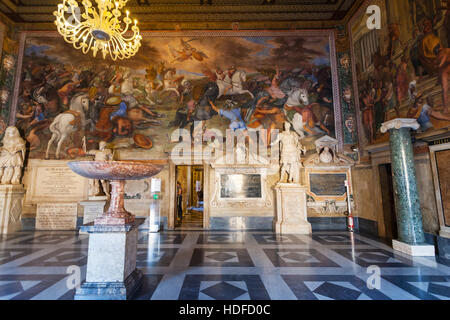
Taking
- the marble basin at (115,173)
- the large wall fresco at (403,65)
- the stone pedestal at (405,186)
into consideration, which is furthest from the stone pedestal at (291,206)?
the marble basin at (115,173)

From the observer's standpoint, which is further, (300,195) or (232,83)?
(232,83)

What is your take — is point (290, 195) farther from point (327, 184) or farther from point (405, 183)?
point (405, 183)

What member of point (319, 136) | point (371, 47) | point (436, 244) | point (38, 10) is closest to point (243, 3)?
point (371, 47)

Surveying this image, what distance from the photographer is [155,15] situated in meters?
8.92

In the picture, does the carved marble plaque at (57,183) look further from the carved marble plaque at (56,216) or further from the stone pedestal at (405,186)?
the stone pedestal at (405,186)

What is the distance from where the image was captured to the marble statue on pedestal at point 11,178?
277 inches

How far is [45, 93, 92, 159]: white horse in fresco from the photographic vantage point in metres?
8.16

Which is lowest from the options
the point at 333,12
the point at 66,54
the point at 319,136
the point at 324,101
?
the point at 319,136

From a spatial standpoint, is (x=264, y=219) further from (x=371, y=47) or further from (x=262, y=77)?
(x=371, y=47)

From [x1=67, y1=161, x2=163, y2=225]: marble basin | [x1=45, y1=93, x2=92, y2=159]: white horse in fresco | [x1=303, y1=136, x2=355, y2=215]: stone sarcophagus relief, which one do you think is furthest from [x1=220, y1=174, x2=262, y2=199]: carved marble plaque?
[x1=45, y1=93, x2=92, y2=159]: white horse in fresco

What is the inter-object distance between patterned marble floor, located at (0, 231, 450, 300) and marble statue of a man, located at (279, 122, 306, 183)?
2.25m

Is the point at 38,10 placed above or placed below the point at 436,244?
above

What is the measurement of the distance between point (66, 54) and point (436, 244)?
44.2ft
